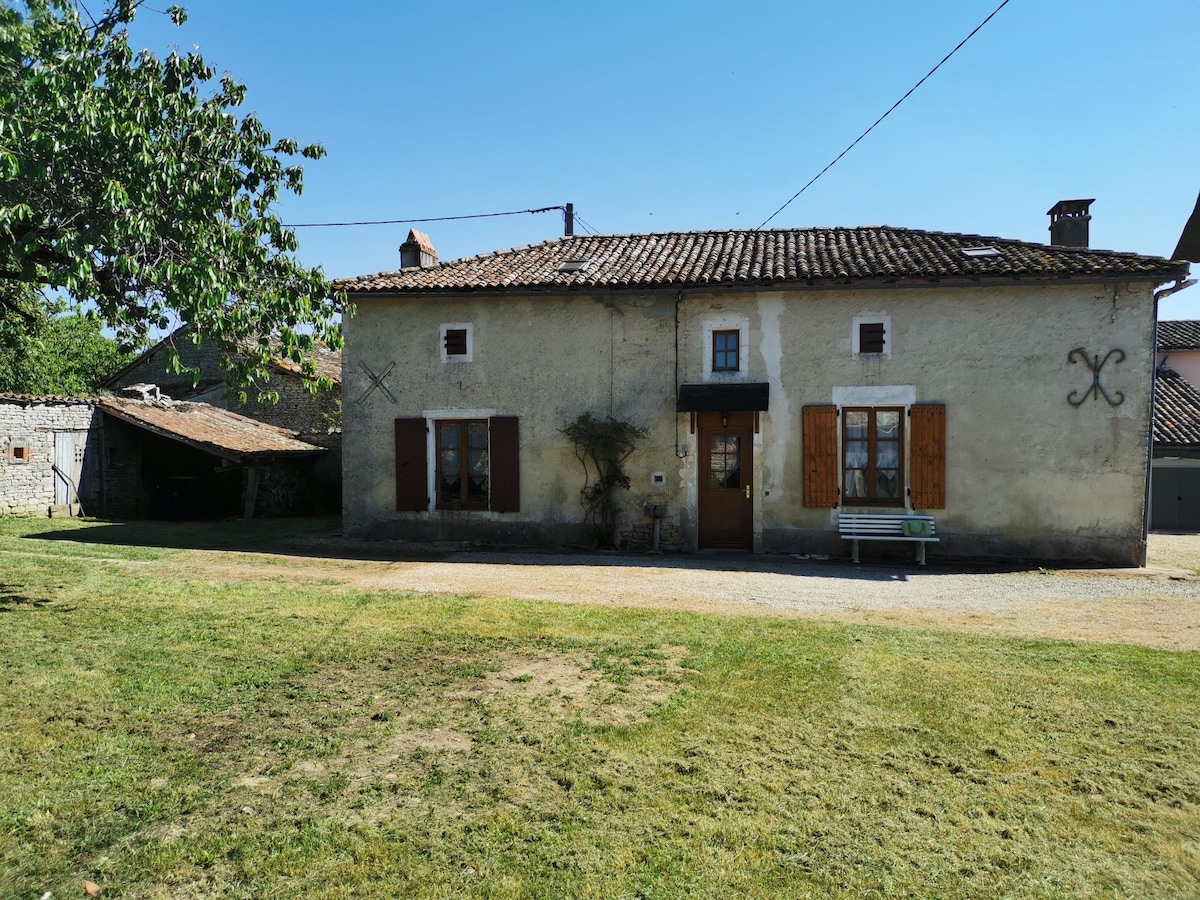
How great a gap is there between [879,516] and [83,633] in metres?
9.95

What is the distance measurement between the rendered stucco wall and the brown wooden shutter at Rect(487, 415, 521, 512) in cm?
16

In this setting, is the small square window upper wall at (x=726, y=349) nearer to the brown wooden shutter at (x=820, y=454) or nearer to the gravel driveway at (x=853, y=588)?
the brown wooden shutter at (x=820, y=454)

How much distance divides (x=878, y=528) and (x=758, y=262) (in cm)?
478

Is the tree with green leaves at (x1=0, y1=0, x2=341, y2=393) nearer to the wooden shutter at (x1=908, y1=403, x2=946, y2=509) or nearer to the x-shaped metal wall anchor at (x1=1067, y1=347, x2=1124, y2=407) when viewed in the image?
the wooden shutter at (x1=908, y1=403, x2=946, y2=509)

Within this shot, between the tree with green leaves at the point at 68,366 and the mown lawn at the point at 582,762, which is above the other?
the tree with green leaves at the point at 68,366

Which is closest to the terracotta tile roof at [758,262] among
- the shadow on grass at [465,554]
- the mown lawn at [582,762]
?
the shadow on grass at [465,554]

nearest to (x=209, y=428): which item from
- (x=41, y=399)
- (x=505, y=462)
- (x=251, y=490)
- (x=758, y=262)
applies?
(x=251, y=490)

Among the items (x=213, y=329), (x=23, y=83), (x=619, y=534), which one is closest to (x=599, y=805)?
(x=213, y=329)

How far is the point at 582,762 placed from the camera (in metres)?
3.91

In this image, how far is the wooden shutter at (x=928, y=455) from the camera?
1095 centimetres

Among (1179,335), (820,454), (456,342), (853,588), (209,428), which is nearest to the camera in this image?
(853,588)

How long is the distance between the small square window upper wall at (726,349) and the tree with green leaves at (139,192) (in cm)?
591

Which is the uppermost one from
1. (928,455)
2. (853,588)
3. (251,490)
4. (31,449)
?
(31,449)

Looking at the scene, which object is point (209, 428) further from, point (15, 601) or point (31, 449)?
point (15, 601)
